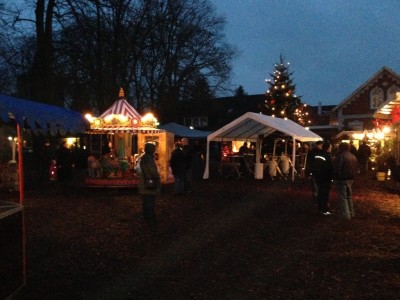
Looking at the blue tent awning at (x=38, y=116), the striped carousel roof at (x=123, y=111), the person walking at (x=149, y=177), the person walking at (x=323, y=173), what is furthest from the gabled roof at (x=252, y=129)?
the person walking at (x=149, y=177)

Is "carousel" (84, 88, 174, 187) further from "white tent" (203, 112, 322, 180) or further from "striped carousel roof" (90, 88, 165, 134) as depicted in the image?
"white tent" (203, 112, 322, 180)

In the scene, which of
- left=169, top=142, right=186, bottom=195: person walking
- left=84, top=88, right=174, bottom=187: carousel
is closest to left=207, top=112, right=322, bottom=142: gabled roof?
left=84, top=88, right=174, bottom=187: carousel

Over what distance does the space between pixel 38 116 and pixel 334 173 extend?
21.6ft

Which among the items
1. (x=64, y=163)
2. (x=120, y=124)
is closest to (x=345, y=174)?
(x=120, y=124)

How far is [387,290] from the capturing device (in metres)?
5.95

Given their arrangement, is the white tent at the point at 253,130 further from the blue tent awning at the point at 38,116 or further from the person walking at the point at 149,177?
the person walking at the point at 149,177

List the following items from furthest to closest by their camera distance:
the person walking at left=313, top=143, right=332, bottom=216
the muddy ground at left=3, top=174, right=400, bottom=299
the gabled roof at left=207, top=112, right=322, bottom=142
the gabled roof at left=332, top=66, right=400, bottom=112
Result: the gabled roof at left=332, top=66, right=400, bottom=112 < the gabled roof at left=207, top=112, right=322, bottom=142 < the person walking at left=313, top=143, right=332, bottom=216 < the muddy ground at left=3, top=174, right=400, bottom=299

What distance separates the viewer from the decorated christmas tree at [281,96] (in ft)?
123

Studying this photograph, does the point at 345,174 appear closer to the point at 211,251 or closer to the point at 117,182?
the point at 211,251

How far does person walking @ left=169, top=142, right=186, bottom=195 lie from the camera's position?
15305 millimetres

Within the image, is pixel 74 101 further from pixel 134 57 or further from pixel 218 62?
pixel 218 62

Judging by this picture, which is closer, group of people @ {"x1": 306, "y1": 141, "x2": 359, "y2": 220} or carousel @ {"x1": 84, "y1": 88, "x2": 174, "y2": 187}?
group of people @ {"x1": 306, "y1": 141, "x2": 359, "y2": 220}

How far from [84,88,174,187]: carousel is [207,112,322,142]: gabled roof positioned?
2.84 metres

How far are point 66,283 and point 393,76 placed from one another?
137 ft
